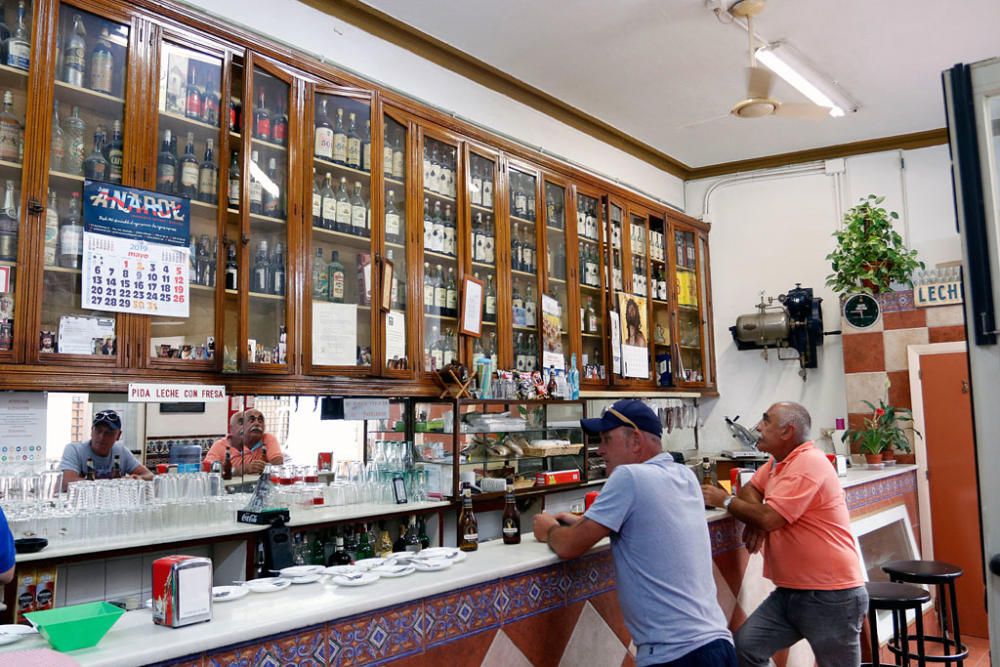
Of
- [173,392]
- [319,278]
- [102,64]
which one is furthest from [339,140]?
[173,392]

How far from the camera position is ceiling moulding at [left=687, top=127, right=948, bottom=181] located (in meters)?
6.79

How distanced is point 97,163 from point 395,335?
5.81ft

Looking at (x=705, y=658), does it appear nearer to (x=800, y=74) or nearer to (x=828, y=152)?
(x=800, y=74)

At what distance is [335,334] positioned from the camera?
161 inches

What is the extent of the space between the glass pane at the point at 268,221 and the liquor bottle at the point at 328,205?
0.87 ft

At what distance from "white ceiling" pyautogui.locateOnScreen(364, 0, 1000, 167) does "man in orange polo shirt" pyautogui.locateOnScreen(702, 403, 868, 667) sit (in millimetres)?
2983

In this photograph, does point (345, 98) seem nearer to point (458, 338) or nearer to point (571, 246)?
point (458, 338)

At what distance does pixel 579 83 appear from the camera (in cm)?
570

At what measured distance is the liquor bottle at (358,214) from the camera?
430 cm

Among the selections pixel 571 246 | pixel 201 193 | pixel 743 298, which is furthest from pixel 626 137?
pixel 201 193

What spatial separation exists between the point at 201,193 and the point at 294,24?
4.15 feet

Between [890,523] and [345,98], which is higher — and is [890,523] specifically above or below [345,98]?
below

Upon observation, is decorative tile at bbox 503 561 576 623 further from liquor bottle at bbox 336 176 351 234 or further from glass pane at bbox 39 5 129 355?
liquor bottle at bbox 336 176 351 234

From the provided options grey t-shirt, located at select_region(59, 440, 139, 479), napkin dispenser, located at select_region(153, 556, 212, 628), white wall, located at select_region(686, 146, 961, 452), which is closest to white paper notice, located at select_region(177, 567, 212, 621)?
napkin dispenser, located at select_region(153, 556, 212, 628)
